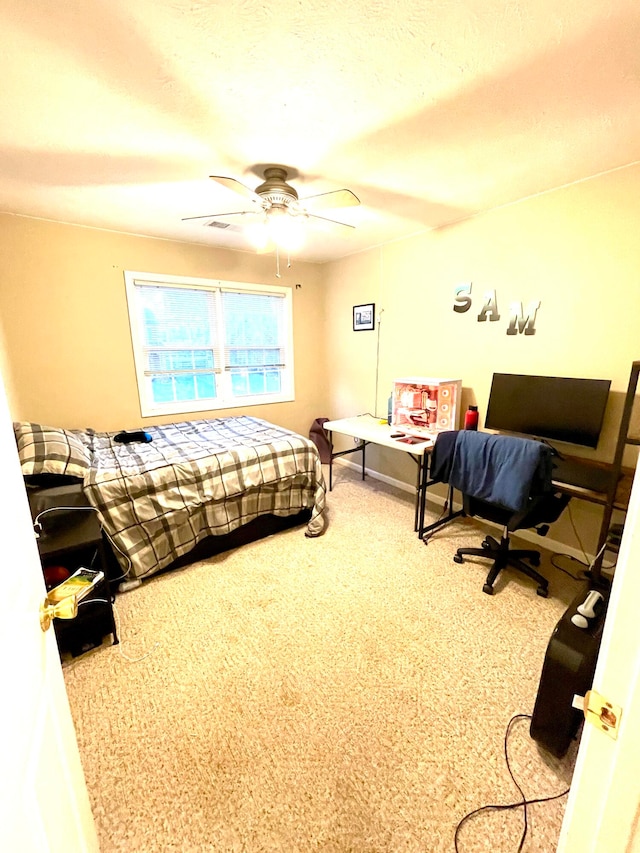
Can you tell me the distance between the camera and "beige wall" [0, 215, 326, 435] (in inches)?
108

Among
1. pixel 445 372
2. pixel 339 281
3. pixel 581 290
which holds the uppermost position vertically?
pixel 339 281

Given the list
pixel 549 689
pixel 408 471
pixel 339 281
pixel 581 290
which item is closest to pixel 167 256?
pixel 339 281

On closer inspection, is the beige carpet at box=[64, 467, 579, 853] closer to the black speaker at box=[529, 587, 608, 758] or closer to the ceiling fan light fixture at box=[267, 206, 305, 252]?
the black speaker at box=[529, 587, 608, 758]

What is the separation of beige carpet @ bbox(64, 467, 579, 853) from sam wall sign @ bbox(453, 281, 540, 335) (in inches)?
69.7

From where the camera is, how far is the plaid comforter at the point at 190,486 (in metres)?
2.18

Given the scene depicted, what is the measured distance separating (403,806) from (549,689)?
2.17ft

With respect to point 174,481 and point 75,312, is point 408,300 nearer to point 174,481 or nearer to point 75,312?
point 174,481

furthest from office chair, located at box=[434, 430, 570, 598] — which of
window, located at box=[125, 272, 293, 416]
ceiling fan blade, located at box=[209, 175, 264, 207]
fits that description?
window, located at box=[125, 272, 293, 416]

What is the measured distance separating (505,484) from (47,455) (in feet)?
8.85

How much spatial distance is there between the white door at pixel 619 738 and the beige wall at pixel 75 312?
3.57 metres

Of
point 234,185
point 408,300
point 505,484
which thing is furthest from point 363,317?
point 505,484

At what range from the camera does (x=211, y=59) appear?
4.15 feet

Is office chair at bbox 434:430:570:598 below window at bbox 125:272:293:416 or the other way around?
below

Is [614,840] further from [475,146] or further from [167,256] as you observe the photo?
[167,256]
